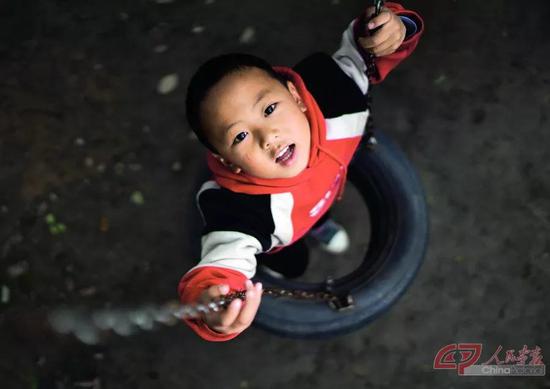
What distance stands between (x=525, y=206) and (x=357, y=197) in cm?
42

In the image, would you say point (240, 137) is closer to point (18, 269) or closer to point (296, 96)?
point (296, 96)

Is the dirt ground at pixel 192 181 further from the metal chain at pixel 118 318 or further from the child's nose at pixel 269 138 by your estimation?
the child's nose at pixel 269 138

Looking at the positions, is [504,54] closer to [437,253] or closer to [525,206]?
[525,206]

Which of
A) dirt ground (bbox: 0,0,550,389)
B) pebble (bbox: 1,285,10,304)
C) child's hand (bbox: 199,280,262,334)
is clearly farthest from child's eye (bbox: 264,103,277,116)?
pebble (bbox: 1,285,10,304)

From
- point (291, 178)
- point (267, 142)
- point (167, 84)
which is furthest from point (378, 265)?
point (167, 84)

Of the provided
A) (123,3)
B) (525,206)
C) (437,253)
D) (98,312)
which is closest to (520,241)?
(525,206)

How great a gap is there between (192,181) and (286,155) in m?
0.70

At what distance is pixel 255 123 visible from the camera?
0.91 metres

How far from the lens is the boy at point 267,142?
2.96 feet

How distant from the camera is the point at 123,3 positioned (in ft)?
5.77
